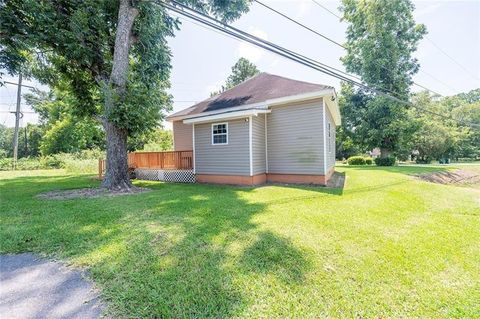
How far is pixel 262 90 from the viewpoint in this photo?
1236 centimetres

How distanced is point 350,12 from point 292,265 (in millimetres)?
26962

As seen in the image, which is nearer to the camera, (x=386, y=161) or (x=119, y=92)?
(x=119, y=92)

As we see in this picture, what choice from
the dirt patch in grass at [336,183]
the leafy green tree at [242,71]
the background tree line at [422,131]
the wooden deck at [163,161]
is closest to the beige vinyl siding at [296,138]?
the dirt patch in grass at [336,183]

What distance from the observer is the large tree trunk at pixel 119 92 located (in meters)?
8.72

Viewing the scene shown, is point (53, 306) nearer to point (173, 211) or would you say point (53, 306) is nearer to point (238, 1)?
point (173, 211)

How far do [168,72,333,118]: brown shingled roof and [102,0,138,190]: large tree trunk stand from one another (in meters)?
4.47

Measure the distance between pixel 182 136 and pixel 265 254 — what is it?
12.1 m

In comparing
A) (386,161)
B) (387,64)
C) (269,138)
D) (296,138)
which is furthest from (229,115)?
(387,64)

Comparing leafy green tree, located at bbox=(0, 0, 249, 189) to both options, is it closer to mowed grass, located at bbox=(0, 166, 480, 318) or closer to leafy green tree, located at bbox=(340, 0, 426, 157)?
mowed grass, located at bbox=(0, 166, 480, 318)

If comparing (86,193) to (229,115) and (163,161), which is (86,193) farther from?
(229,115)

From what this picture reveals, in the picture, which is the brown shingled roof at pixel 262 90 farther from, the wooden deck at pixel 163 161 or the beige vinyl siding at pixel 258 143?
the wooden deck at pixel 163 161

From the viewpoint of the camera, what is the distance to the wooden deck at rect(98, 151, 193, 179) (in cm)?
1240

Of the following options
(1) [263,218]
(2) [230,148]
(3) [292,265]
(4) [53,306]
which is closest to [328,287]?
(3) [292,265]

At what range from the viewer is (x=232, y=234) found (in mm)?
4223
